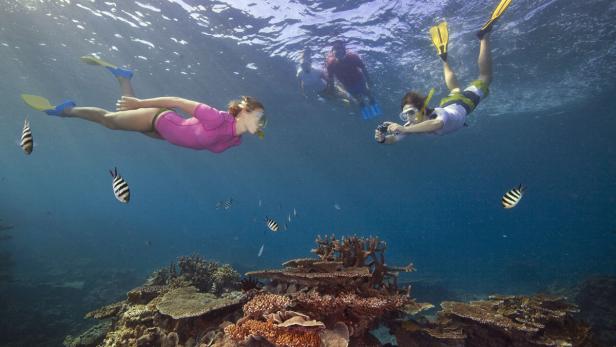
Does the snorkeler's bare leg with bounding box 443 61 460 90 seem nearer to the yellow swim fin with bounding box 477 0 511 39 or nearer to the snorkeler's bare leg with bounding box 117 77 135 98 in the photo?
the yellow swim fin with bounding box 477 0 511 39

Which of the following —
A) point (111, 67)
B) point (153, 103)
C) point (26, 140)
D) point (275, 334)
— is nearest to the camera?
point (275, 334)

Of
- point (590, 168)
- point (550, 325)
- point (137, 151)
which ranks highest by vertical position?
point (590, 168)

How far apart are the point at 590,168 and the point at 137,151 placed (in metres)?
86.7

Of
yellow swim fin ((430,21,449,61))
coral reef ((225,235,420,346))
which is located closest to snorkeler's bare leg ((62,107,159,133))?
coral reef ((225,235,420,346))

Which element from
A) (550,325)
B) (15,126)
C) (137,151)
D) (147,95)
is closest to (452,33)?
(550,325)

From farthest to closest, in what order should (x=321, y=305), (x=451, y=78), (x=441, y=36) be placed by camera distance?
(x=451, y=78)
(x=441, y=36)
(x=321, y=305)

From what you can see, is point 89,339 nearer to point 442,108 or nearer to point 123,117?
point 123,117

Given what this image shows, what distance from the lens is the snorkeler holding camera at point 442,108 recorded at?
18.7 feet

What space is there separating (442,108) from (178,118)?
570 centimetres

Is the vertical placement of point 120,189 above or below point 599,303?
above

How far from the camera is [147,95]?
2639 cm

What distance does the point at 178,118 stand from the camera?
6070 millimetres

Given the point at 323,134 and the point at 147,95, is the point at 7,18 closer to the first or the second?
the point at 147,95

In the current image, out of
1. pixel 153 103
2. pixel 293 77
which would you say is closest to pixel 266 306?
pixel 153 103
